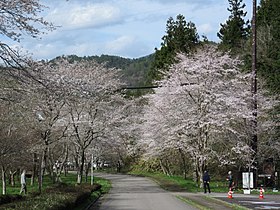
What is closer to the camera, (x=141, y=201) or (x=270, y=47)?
(x=141, y=201)

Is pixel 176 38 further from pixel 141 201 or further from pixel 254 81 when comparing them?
pixel 141 201

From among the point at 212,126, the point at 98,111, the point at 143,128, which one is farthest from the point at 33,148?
the point at 143,128

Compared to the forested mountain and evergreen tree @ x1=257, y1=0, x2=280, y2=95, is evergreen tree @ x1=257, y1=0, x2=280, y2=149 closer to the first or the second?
evergreen tree @ x1=257, y1=0, x2=280, y2=95

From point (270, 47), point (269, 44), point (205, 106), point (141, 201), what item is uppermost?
point (269, 44)

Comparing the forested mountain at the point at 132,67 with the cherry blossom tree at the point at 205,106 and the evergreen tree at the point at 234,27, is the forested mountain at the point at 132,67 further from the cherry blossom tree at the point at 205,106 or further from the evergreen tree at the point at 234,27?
the cherry blossom tree at the point at 205,106

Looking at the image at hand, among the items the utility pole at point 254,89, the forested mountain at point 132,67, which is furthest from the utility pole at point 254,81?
the forested mountain at point 132,67

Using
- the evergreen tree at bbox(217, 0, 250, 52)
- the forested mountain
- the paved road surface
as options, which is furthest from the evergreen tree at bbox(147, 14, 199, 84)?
the forested mountain

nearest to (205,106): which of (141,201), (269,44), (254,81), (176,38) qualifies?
(254,81)

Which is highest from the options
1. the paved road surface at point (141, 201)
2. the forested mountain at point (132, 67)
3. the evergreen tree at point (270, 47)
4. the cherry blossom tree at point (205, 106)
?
the forested mountain at point (132, 67)

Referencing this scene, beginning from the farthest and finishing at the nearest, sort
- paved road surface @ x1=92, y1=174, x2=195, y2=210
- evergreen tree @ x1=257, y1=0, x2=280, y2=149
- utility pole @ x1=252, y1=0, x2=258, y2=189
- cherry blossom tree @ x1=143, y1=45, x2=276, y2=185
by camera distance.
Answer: evergreen tree @ x1=257, y1=0, x2=280, y2=149 < cherry blossom tree @ x1=143, y1=45, x2=276, y2=185 < utility pole @ x1=252, y1=0, x2=258, y2=189 < paved road surface @ x1=92, y1=174, x2=195, y2=210

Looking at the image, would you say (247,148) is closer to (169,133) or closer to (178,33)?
(169,133)

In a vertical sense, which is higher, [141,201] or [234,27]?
[234,27]

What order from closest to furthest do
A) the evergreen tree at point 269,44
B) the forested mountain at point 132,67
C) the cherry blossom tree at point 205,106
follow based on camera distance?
the cherry blossom tree at point 205,106, the evergreen tree at point 269,44, the forested mountain at point 132,67

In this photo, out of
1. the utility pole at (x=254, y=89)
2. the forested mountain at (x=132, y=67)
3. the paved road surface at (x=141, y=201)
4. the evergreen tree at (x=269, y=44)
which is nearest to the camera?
the paved road surface at (x=141, y=201)
